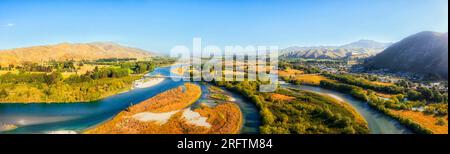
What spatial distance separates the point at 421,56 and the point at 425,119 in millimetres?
34829

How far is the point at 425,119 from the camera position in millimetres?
16062

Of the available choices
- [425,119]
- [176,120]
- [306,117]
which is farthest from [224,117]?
[425,119]

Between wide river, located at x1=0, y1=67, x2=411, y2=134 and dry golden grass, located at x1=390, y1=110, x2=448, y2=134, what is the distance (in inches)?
51.4

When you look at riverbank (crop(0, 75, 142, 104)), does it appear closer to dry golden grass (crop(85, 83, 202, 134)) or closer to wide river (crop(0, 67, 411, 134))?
wide river (crop(0, 67, 411, 134))

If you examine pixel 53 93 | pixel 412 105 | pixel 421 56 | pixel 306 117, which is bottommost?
pixel 306 117

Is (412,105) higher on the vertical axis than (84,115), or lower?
higher

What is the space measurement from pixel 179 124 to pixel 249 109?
20.5ft

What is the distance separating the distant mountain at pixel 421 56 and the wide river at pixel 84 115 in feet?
77.7

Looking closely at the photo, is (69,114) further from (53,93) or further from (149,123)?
(149,123)

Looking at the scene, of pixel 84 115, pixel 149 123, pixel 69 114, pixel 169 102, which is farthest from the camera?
pixel 169 102

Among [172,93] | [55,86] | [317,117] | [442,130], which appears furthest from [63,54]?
[442,130]

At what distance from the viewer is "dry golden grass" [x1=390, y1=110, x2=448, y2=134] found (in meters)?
14.4
